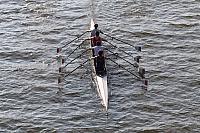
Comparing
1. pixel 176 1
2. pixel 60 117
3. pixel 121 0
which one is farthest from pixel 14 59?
pixel 176 1

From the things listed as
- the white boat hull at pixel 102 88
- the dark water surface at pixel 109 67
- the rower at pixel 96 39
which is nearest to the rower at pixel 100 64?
the white boat hull at pixel 102 88

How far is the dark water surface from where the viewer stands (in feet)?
91.5

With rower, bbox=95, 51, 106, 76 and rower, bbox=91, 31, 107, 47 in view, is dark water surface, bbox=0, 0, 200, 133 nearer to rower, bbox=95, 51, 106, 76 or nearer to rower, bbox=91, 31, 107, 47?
rower, bbox=95, 51, 106, 76

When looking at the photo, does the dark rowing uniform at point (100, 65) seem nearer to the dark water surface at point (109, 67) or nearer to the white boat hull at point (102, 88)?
the white boat hull at point (102, 88)

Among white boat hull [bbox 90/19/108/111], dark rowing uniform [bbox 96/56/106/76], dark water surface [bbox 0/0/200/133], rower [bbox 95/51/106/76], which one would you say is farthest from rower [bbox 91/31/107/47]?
white boat hull [bbox 90/19/108/111]

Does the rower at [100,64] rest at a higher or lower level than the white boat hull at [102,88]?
higher

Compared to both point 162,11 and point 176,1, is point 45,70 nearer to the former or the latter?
point 162,11

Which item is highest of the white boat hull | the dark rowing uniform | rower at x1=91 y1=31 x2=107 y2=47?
rower at x1=91 y1=31 x2=107 y2=47

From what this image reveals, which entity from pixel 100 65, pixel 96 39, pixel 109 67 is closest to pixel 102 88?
pixel 100 65

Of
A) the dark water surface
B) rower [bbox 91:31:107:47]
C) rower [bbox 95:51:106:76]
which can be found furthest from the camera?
rower [bbox 91:31:107:47]

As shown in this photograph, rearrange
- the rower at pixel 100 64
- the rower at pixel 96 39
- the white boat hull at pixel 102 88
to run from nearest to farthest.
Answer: the white boat hull at pixel 102 88, the rower at pixel 100 64, the rower at pixel 96 39

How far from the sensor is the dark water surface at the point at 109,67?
27891mm

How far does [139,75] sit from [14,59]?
1045 cm

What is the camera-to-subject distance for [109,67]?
33406 mm
